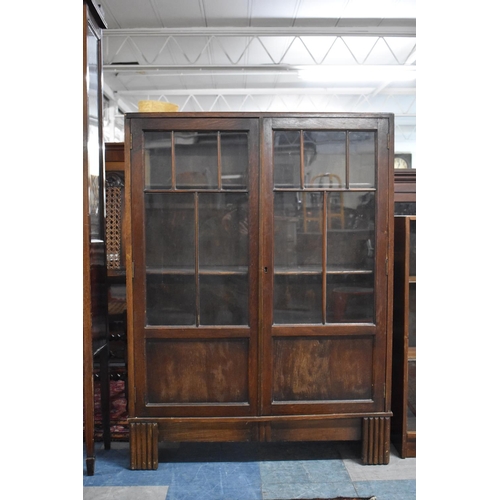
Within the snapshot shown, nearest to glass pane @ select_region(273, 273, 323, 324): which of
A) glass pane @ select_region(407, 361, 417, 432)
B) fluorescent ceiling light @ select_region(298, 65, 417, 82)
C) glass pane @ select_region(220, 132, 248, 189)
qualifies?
glass pane @ select_region(220, 132, 248, 189)

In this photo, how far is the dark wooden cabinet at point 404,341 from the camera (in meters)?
2.00

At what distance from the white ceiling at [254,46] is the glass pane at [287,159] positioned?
88.7 inches

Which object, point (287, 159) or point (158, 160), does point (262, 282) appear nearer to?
point (287, 159)

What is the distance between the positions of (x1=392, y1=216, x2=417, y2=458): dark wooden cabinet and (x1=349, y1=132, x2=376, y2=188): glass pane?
10.6 inches

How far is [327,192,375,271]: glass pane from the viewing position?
1.95 meters

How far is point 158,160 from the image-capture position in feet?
6.28

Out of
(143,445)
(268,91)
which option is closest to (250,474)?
(143,445)

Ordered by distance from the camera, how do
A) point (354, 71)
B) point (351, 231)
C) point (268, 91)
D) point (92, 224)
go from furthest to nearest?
point (268, 91) < point (354, 71) < point (351, 231) < point (92, 224)

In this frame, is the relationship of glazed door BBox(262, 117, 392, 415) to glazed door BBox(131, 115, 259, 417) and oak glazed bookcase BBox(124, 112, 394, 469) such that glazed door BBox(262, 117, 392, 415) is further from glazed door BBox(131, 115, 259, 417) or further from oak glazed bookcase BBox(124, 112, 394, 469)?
glazed door BBox(131, 115, 259, 417)

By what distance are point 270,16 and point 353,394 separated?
11.1ft

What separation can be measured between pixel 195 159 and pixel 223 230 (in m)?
0.35

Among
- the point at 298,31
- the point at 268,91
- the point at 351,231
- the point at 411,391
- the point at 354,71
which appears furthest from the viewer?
the point at 268,91

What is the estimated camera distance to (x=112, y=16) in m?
3.83

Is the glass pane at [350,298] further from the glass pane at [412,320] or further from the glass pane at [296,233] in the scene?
the glass pane at [412,320]
